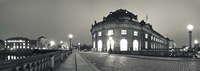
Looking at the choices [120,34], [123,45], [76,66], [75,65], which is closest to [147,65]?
[75,65]

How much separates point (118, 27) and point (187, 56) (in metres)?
45.2

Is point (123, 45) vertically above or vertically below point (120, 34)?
below

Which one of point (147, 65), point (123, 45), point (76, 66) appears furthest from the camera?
point (123, 45)

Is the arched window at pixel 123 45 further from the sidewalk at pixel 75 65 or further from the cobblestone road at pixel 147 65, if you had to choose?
the sidewalk at pixel 75 65

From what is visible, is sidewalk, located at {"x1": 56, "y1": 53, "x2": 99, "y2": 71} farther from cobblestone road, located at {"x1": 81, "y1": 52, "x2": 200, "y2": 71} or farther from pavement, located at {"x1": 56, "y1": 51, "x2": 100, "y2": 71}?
cobblestone road, located at {"x1": 81, "y1": 52, "x2": 200, "y2": 71}

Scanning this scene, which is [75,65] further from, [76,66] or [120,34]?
[120,34]

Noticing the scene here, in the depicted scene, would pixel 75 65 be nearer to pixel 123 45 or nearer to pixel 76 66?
pixel 76 66

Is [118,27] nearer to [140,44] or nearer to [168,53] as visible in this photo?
[140,44]

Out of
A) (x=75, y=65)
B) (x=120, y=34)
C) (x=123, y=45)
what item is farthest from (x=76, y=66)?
(x=123, y=45)

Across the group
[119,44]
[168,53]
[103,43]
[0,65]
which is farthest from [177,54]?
[103,43]

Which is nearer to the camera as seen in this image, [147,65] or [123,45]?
[147,65]

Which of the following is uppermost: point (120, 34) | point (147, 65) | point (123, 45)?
point (120, 34)

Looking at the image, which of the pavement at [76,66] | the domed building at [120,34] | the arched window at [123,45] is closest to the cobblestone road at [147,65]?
the pavement at [76,66]

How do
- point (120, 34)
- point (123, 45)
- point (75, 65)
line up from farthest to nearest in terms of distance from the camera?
1. point (123, 45)
2. point (120, 34)
3. point (75, 65)
